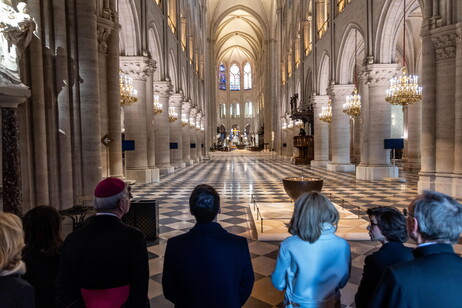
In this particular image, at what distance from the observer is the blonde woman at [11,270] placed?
1.46 m

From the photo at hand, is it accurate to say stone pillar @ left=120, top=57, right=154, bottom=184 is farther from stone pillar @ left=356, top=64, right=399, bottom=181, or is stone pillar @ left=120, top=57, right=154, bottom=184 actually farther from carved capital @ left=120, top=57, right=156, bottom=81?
stone pillar @ left=356, top=64, right=399, bottom=181

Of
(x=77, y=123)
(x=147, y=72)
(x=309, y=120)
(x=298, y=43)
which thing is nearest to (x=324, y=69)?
(x=309, y=120)

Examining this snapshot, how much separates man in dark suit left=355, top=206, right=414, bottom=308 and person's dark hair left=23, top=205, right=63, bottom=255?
2.02m

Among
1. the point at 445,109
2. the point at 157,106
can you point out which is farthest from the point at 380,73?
the point at 157,106

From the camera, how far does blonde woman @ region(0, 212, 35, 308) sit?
1.46 metres

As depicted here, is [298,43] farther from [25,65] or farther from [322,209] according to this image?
[322,209]

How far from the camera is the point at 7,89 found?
457 centimetres

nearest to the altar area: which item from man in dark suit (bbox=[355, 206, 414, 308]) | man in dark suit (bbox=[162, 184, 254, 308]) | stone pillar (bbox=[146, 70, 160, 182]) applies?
man in dark suit (bbox=[355, 206, 414, 308])

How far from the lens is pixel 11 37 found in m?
4.65

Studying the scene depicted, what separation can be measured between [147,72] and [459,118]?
35.4 feet

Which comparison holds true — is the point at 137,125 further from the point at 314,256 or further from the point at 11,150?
the point at 314,256

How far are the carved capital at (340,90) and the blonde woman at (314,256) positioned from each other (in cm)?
1690

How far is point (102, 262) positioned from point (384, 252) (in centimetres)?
174

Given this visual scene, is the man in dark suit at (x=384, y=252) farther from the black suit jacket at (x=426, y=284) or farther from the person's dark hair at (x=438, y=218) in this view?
the black suit jacket at (x=426, y=284)
